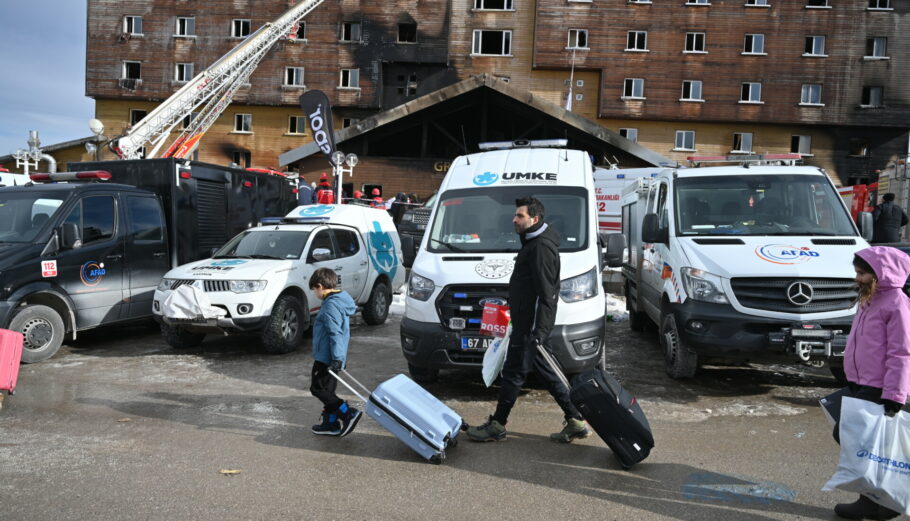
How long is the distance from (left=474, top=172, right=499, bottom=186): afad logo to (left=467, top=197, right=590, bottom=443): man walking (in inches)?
96.9

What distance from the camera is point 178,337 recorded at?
897 cm

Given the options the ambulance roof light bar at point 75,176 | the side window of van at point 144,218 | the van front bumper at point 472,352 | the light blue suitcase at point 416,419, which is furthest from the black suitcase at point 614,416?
the ambulance roof light bar at point 75,176

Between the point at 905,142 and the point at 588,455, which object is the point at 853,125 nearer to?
the point at 905,142

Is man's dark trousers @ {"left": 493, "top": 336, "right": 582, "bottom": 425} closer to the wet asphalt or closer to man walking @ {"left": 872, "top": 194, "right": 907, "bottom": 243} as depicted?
the wet asphalt

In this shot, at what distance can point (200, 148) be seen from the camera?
35094mm

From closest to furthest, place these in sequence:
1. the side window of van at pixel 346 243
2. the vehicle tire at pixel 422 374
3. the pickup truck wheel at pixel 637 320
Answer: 1. the vehicle tire at pixel 422 374
2. the side window of van at pixel 346 243
3. the pickup truck wheel at pixel 637 320

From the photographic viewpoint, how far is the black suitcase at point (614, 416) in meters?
4.66

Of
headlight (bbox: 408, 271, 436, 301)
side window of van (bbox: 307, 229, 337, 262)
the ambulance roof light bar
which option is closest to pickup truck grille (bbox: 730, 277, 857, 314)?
headlight (bbox: 408, 271, 436, 301)

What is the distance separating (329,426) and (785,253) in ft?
15.7

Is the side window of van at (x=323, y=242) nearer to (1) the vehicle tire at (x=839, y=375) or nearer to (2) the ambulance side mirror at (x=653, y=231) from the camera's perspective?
(2) the ambulance side mirror at (x=653, y=231)

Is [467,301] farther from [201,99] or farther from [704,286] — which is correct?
[201,99]

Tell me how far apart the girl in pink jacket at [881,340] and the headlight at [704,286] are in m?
2.48

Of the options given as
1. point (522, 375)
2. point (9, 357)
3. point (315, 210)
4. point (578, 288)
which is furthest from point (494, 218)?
point (9, 357)

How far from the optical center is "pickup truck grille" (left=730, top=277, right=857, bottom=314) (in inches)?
247
